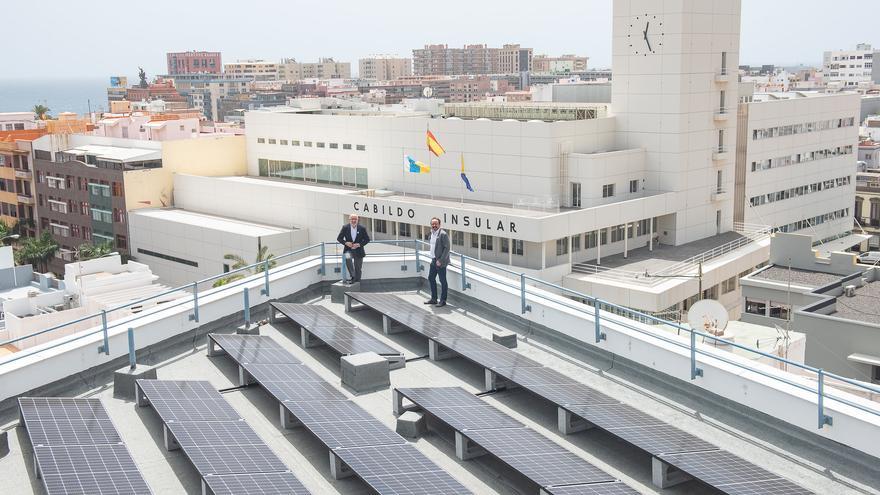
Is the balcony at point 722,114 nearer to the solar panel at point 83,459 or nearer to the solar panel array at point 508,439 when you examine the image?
the solar panel array at point 508,439

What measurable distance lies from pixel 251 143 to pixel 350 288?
5439cm

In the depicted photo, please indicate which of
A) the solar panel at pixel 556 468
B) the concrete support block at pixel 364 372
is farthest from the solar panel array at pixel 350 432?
the solar panel at pixel 556 468

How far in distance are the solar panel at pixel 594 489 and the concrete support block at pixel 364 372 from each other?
5186 millimetres

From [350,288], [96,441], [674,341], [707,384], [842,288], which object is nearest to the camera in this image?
[96,441]

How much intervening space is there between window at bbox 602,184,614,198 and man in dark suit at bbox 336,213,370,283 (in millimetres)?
33705

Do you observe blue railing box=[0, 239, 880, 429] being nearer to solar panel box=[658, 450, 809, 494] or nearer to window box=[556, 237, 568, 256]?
solar panel box=[658, 450, 809, 494]

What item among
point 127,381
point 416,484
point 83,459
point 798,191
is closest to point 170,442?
point 83,459

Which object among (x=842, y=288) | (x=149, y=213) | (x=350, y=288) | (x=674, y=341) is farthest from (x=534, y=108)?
(x=674, y=341)

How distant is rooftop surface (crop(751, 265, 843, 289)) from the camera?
42.7 m

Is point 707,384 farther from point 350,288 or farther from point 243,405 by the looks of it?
point 350,288

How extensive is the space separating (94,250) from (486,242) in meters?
36.0

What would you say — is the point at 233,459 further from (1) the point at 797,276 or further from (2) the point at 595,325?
(1) the point at 797,276

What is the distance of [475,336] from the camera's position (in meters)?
17.2

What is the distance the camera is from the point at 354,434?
1255cm
